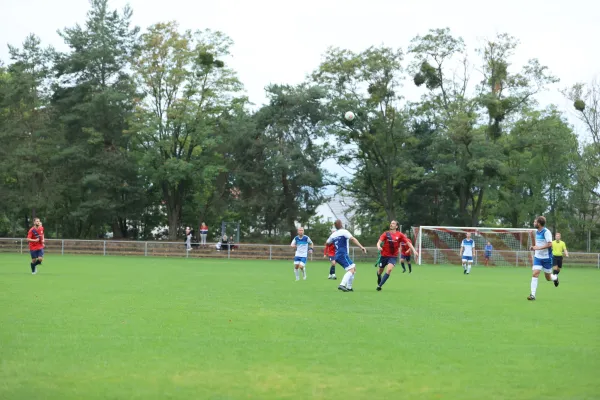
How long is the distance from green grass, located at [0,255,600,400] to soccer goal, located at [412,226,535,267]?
2999cm

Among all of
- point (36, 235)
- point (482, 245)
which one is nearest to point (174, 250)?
point (482, 245)

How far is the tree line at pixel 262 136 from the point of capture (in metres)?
55.1

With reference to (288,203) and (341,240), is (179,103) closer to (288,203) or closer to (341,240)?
(288,203)

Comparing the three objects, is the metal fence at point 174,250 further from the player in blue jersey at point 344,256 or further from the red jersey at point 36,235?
the player in blue jersey at point 344,256

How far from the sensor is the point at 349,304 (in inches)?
638

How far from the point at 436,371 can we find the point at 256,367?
198 centimetres

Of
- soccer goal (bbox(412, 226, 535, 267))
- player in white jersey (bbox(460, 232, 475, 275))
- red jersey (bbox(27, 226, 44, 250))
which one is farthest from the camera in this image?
soccer goal (bbox(412, 226, 535, 267))

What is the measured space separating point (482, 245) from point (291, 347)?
40221 millimetres

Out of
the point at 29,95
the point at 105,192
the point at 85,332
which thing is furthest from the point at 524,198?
the point at 85,332

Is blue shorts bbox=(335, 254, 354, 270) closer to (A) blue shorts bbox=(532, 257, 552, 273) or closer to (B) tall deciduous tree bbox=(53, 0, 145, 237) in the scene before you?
(A) blue shorts bbox=(532, 257, 552, 273)

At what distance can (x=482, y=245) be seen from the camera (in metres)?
48.5

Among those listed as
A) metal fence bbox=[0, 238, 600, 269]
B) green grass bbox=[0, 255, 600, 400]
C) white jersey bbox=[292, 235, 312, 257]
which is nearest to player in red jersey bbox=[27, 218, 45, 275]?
green grass bbox=[0, 255, 600, 400]

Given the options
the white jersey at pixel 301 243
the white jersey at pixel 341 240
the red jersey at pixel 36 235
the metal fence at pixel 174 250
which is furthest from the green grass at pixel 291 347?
the metal fence at pixel 174 250

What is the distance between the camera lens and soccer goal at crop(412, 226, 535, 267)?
47781 mm
